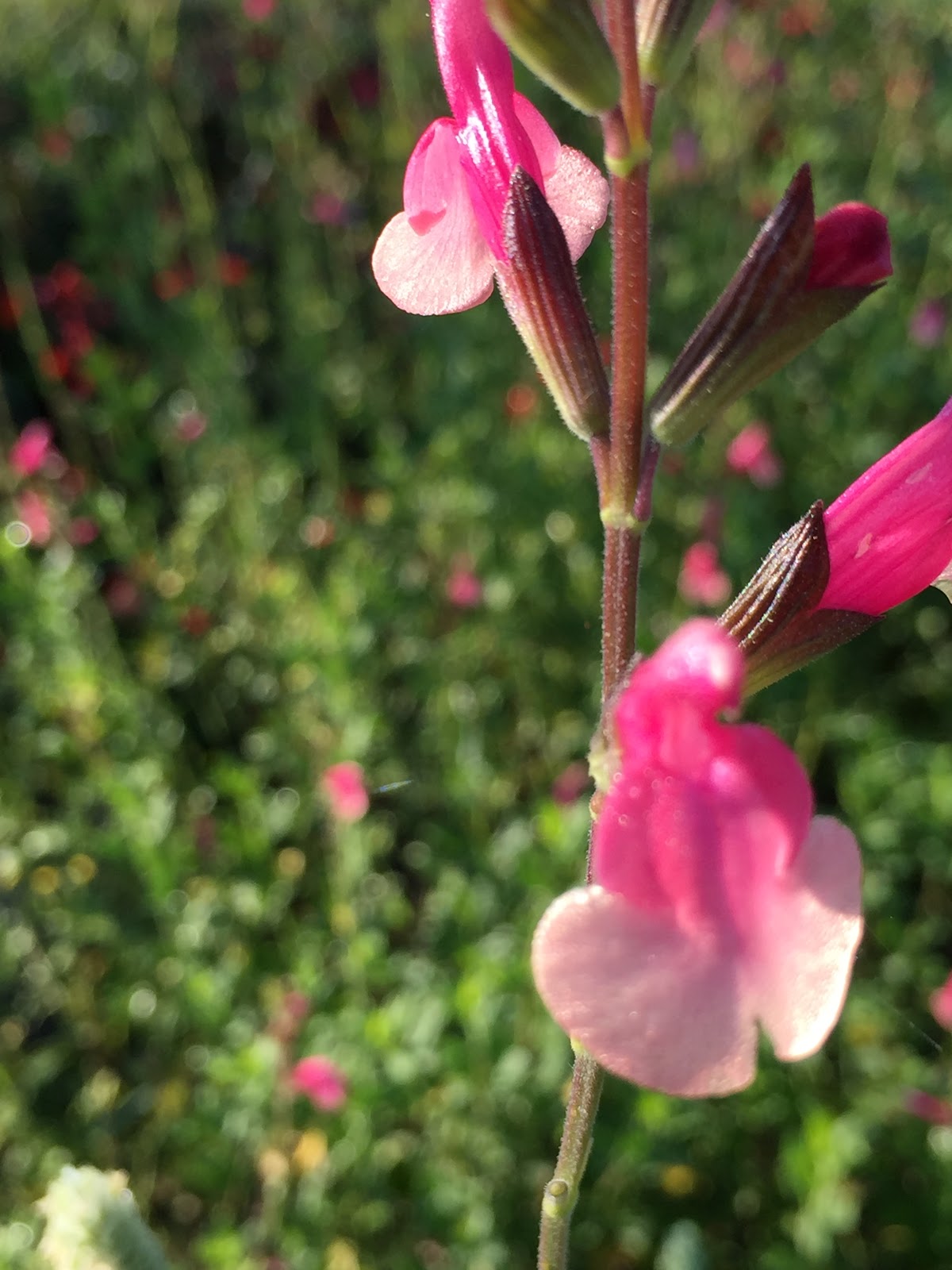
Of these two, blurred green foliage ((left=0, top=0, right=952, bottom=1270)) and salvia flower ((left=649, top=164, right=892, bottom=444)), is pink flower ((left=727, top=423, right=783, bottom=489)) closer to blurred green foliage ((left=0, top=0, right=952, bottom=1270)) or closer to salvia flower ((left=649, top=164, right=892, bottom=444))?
blurred green foliage ((left=0, top=0, right=952, bottom=1270))

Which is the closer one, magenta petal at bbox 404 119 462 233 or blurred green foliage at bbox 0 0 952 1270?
magenta petal at bbox 404 119 462 233

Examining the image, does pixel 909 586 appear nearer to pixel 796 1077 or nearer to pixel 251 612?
pixel 796 1077

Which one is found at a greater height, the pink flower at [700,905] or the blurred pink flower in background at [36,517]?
the pink flower at [700,905]

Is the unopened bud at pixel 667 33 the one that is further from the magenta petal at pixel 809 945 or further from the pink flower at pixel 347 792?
the pink flower at pixel 347 792

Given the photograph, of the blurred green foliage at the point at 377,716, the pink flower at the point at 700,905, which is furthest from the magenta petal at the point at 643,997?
the blurred green foliage at the point at 377,716

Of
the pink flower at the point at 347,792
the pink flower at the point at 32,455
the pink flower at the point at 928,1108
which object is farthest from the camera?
the pink flower at the point at 32,455

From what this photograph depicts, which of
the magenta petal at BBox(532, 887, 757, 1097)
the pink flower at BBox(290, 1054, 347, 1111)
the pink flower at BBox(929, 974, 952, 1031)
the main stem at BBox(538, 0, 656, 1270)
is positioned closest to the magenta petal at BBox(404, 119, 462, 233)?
the main stem at BBox(538, 0, 656, 1270)
